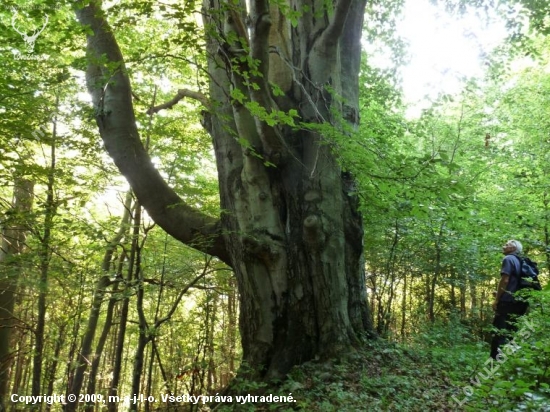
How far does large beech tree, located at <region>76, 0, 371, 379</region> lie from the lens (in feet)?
14.1

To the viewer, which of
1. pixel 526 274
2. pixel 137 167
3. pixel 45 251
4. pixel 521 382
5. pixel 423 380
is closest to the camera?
pixel 521 382

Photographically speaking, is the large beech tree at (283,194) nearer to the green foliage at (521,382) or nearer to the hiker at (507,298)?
the hiker at (507,298)

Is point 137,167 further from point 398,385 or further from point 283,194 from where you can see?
point 398,385

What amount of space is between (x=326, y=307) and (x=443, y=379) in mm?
1296

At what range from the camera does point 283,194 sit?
482 centimetres

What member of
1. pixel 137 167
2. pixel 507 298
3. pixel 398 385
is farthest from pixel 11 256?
pixel 507 298

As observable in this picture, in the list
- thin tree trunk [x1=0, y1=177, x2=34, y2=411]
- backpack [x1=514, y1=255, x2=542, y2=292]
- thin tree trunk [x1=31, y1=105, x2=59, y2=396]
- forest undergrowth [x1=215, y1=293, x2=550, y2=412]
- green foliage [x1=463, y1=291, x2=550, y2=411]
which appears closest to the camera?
green foliage [x1=463, y1=291, x2=550, y2=411]

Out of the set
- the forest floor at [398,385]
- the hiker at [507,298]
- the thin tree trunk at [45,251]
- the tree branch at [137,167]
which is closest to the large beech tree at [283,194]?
the tree branch at [137,167]

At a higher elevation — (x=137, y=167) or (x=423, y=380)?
(x=137, y=167)

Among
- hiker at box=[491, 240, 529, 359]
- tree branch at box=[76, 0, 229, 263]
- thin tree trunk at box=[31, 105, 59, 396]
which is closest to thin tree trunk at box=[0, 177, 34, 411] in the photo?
thin tree trunk at box=[31, 105, 59, 396]

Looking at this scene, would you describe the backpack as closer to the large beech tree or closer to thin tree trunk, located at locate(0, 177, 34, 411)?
the large beech tree

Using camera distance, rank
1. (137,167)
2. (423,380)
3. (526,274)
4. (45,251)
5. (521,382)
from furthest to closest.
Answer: (45,251), (137,167), (526,274), (423,380), (521,382)

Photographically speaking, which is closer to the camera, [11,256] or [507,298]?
[507,298]

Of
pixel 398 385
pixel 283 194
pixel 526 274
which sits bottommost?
pixel 398 385
